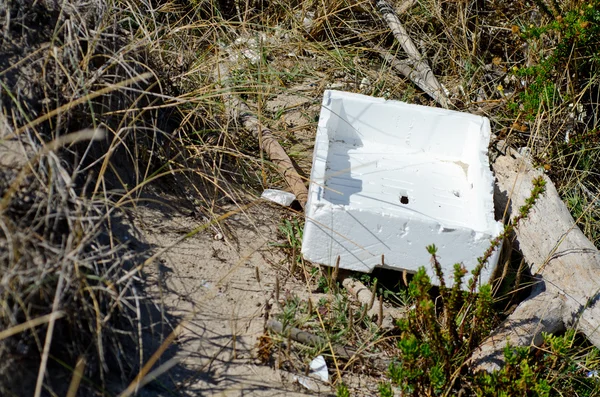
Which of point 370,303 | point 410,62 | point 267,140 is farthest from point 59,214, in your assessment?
point 410,62

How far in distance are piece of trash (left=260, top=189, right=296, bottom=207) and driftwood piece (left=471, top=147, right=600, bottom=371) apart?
103cm

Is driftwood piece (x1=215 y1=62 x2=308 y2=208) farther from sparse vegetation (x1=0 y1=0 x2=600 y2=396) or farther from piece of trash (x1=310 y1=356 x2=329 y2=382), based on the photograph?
piece of trash (x1=310 y1=356 x2=329 y2=382)

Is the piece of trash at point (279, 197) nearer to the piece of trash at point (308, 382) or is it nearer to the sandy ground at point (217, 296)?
the sandy ground at point (217, 296)

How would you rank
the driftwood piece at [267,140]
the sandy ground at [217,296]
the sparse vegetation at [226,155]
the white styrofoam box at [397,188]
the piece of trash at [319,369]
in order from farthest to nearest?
the driftwood piece at [267,140]
the white styrofoam box at [397,188]
the piece of trash at [319,369]
the sandy ground at [217,296]
the sparse vegetation at [226,155]

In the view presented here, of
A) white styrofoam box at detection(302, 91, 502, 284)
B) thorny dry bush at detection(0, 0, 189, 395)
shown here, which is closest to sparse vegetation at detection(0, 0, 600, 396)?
thorny dry bush at detection(0, 0, 189, 395)

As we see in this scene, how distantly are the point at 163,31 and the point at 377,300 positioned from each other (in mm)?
2104

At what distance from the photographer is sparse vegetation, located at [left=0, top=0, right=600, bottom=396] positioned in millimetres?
2250

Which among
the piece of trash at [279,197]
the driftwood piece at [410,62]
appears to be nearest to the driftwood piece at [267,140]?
the piece of trash at [279,197]

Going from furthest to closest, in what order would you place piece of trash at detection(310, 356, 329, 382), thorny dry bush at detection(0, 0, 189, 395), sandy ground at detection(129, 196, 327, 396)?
1. piece of trash at detection(310, 356, 329, 382)
2. sandy ground at detection(129, 196, 327, 396)
3. thorny dry bush at detection(0, 0, 189, 395)

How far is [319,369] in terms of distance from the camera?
2.69 metres

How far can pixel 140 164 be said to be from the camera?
323 cm

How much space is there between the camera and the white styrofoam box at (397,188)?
9.45ft

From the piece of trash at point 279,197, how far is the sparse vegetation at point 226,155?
0.21 feet

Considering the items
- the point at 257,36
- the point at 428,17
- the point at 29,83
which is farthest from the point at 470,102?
the point at 29,83
